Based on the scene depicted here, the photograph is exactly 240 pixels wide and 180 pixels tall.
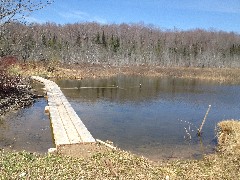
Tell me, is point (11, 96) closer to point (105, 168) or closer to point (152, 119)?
point (152, 119)

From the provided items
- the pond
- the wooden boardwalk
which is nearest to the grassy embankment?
the wooden boardwalk

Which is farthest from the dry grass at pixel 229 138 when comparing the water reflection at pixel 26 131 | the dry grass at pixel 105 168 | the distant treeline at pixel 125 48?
the distant treeline at pixel 125 48

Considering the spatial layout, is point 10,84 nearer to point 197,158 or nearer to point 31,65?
point 197,158

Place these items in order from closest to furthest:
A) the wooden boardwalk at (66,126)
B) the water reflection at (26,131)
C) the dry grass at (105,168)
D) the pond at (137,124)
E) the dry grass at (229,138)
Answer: the dry grass at (105,168) → the wooden boardwalk at (66,126) → the dry grass at (229,138) → the water reflection at (26,131) → the pond at (137,124)

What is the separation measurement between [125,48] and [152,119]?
74.9 metres

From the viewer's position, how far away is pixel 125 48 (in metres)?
91.6

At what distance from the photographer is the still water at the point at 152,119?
41.8ft

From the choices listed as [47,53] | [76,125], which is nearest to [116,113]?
[76,125]

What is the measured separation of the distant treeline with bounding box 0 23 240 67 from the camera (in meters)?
71.4

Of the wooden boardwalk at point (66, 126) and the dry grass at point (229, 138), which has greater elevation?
the wooden boardwalk at point (66, 126)

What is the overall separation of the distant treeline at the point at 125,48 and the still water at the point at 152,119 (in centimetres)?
3303

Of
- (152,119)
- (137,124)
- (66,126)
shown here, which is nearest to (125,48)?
(152,119)

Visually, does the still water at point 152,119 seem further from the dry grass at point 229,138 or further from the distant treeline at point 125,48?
the distant treeline at point 125,48

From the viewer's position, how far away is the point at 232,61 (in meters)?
94.2
